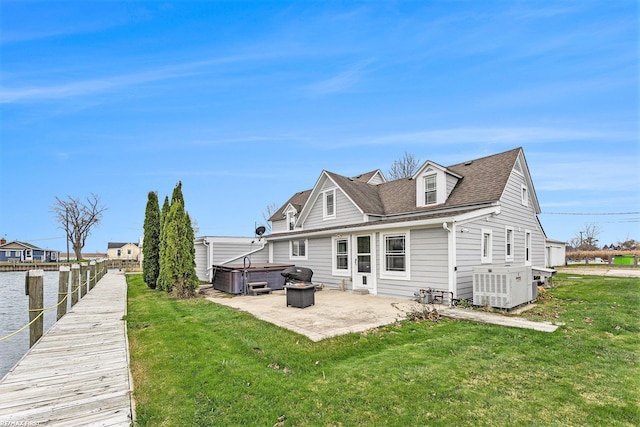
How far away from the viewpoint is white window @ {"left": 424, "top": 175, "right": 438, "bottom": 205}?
13.2m

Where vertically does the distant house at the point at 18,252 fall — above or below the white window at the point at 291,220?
below

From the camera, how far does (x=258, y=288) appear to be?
42.4 feet

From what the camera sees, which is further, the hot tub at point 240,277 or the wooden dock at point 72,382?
the hot tub at point 240,277

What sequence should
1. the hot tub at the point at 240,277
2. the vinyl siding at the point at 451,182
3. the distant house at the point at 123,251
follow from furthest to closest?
the distant house at the point at 123,251
the vinyl siding at the point at 451,182
the hot tub at the point at 240,277

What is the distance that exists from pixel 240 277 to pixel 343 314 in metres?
6.05

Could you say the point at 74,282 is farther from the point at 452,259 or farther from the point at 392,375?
the point at 452,259

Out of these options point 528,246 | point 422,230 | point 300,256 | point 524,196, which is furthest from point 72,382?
point 528,246

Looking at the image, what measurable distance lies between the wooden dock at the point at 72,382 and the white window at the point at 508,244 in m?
12.8

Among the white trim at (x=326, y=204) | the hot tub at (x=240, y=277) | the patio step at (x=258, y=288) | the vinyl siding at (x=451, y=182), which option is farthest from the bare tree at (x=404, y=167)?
the patio step at (x=258, y=288)

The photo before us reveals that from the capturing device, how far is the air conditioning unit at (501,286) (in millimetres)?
8227

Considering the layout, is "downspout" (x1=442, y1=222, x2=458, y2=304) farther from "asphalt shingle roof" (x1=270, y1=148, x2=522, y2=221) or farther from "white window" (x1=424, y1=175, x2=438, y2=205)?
"white window" (x1=424, y1=175, x2=438, y2=205)

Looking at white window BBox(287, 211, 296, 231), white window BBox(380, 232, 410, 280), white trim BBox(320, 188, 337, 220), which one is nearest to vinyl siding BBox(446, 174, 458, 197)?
white window BBox(380, 232, 410, 280)

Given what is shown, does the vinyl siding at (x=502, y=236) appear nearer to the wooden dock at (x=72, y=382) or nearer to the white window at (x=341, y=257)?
the white window at (x=341, y=257)

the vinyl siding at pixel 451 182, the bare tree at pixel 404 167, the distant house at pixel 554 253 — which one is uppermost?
the bare tree at pixel 404 167
